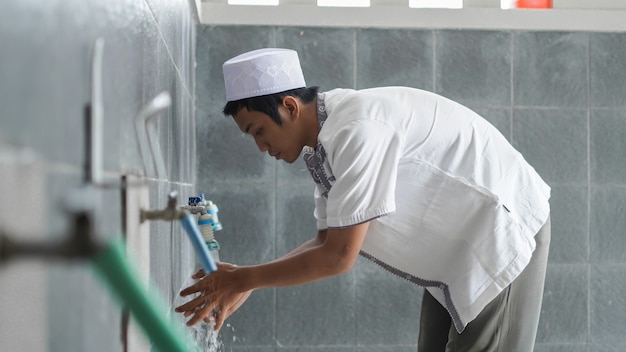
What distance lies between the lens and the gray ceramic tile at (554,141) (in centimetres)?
349

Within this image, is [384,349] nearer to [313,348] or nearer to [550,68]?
[313,348]

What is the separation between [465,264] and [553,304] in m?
1.78

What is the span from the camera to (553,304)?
3465 mm

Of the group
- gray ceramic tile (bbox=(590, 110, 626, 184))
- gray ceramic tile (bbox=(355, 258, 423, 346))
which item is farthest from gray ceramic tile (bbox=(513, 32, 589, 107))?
gray ceramic tile (bbox=(355, 258, 423, 346))

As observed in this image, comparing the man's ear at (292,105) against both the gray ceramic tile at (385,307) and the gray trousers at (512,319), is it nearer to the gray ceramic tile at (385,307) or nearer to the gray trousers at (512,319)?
the gray trousers at (512,319)

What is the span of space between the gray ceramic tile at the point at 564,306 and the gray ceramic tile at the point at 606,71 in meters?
0.73

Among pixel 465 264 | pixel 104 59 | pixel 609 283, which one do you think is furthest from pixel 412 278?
pixel 609 283

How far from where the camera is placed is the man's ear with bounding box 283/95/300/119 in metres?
1.82

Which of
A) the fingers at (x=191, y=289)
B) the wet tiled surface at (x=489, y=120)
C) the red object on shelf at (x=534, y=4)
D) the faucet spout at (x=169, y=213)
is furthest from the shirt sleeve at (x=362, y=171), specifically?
the red object on shelf at (x=534, y=4)

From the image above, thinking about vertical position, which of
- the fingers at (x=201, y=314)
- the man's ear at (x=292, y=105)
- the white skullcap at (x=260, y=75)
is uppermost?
the white skullcap at (x=260, y=75)

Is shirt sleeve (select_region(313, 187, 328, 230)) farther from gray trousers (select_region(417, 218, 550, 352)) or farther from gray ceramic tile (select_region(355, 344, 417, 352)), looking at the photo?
gray ceramic tile (select_region(355, 344, 417, 352))

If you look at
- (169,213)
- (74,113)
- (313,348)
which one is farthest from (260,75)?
(313,348)

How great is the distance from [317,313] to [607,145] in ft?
4.71

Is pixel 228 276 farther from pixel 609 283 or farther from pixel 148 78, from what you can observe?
pixel 609 283
